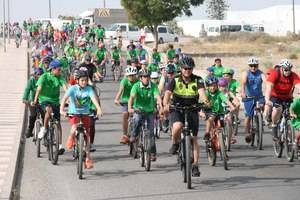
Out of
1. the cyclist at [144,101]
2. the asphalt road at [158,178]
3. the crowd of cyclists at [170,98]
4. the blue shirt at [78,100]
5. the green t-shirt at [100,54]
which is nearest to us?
the asphalt road at [158,178]

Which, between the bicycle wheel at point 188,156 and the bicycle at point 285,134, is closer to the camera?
the bicycle wheel at point 188,156

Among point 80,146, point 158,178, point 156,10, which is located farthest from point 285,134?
point 156,10

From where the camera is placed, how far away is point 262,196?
11375 millimetres

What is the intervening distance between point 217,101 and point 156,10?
38.5m

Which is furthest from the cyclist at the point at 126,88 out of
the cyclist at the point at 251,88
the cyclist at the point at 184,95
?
the cyclist at the point at 184,95

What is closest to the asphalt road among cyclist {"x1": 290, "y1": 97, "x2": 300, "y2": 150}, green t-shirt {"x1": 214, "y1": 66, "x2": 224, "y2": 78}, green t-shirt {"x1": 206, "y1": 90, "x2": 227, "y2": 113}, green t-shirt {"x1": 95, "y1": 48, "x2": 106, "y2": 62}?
cyclist {"x1": 290, "y1": 97, "x2": 300, "y2": 150}

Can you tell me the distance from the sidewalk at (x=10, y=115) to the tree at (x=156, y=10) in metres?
8.85

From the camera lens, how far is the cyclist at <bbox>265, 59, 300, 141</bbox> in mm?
14859

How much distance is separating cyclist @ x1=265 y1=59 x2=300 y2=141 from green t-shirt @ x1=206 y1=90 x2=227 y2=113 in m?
0.87

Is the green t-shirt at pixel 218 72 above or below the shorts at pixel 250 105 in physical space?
above

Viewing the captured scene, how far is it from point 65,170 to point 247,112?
4627mm

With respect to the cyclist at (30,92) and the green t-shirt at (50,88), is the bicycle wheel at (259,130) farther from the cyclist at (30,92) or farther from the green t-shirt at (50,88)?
the cyclist at (30,92)

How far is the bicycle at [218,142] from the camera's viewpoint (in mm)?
13530

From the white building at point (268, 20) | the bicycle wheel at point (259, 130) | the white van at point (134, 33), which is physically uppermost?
the white building at point (268, 20)
